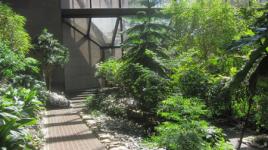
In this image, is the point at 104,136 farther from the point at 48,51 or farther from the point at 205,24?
the point at 48,51

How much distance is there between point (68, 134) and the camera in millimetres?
6570

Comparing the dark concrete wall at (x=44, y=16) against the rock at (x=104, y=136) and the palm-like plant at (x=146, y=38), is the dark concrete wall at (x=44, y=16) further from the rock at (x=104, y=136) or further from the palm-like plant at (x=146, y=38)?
the rock at (x=104, y=136)

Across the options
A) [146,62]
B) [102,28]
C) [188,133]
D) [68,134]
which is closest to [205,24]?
[146,62]

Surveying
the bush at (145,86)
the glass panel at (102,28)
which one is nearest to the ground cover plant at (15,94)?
the bush at (145,86)

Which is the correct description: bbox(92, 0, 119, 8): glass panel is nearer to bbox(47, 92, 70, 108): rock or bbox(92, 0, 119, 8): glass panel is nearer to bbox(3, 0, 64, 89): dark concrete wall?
bbox(3, 0, 64, 89): dark concrete wall

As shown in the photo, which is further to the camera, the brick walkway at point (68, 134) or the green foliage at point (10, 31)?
the green foliage at point (10, 31)

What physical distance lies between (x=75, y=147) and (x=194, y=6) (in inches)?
248

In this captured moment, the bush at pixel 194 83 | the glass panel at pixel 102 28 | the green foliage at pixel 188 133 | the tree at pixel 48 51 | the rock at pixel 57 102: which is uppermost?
the glass panel at pixel 102 28

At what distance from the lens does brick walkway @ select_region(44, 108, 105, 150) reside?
561 centimetres

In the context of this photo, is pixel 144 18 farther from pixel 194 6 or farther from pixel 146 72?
pixel 194 6

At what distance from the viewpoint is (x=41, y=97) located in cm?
898

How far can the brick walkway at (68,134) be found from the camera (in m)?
5.61

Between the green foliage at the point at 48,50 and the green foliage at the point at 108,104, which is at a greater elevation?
the green foliage at the point at 48,50

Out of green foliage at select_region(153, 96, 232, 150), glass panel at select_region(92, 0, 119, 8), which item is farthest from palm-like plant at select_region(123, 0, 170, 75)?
glass panel at select_region(92, 0, 119, 8)
